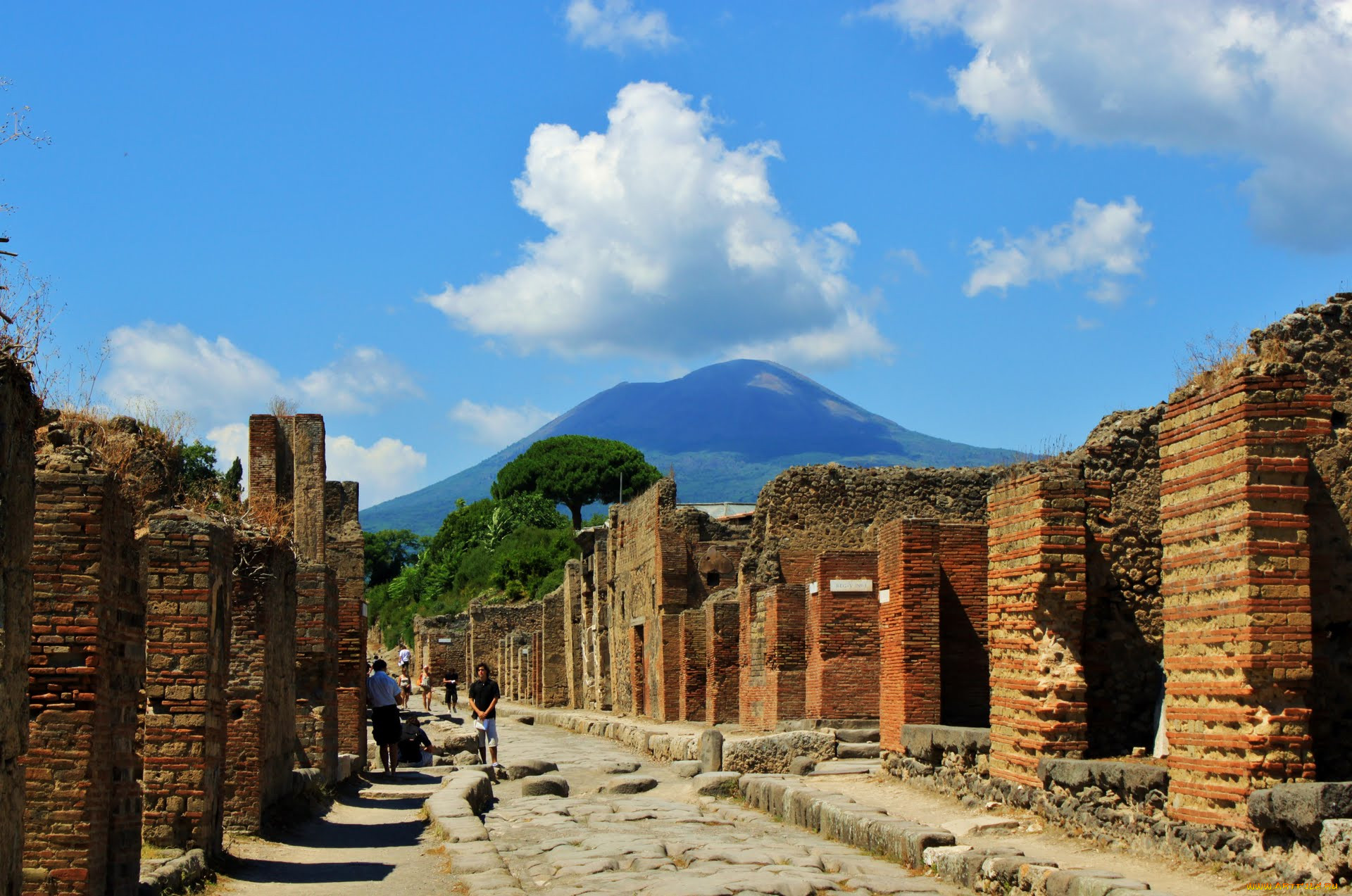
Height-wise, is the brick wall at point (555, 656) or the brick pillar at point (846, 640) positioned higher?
the brick pillar at point (846, 640)

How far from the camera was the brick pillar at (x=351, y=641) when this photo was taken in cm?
1869

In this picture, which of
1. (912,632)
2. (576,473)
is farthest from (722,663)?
(576,473)

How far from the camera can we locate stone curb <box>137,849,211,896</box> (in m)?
8.42

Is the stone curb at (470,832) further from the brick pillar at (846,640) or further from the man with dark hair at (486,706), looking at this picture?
the brick pillar at (846,640)

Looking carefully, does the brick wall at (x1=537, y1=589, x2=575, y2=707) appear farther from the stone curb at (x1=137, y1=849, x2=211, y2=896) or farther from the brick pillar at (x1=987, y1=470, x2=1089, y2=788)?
the stone curb at (x1=137, y1=849, x2=211, y2=896)

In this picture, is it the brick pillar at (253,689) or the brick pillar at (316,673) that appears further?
the brick pillar at (316,673)

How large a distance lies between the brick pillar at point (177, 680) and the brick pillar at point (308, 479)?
1242cm

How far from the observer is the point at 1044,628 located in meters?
11.3

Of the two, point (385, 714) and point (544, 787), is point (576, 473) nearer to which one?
point (385, 714)

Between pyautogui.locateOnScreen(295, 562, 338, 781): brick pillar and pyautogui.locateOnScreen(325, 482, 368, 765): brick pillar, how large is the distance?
1.08 meters

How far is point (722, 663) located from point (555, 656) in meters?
20.4

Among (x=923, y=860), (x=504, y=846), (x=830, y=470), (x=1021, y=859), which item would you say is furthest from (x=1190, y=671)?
(x=830, y=470)

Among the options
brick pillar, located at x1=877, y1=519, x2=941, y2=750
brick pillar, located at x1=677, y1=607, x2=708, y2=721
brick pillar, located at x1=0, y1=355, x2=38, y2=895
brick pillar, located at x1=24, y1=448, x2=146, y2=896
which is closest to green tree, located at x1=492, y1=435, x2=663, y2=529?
brick pillar, located at x1=677, y1=607, x2=708, y2=721

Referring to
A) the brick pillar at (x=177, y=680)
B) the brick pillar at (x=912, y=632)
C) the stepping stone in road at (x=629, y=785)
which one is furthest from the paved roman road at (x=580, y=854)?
the brick pillar at (x=912, y=632)
